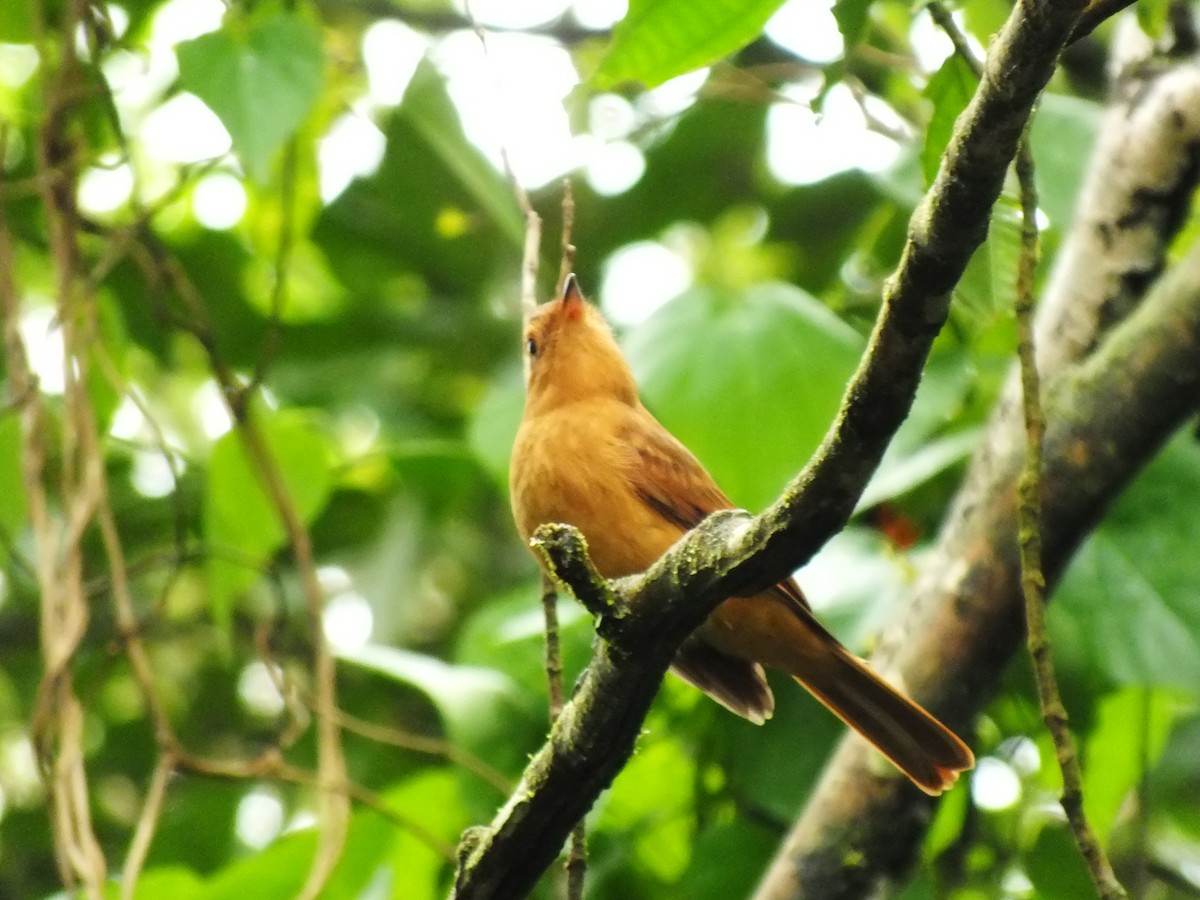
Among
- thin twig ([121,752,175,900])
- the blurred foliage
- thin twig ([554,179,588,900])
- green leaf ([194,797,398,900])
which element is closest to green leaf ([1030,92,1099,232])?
the blurred foliage

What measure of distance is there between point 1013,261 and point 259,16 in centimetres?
193

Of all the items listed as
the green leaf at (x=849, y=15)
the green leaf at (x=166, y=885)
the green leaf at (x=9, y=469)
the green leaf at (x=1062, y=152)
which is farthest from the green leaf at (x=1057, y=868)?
the green leaf at (x=9, y=469)

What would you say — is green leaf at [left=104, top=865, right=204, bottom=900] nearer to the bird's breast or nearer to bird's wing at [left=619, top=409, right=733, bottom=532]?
the bird's breast

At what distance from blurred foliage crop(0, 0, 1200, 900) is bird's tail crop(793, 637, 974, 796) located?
0.30m

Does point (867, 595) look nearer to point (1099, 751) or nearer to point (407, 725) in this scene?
point (1099, 751)

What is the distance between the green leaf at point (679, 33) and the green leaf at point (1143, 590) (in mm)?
1974

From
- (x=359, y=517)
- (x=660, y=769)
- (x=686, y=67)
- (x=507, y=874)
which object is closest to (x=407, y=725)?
(x=359, y=517)

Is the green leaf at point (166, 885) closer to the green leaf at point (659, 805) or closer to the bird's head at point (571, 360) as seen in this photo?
the green leaf at point (659, 805)

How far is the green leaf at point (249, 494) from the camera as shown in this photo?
4219 millimetres

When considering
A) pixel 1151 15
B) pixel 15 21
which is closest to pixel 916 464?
pixel 1151 15

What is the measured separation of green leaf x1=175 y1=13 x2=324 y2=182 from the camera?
322 centimetres

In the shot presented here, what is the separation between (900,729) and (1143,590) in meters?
0.73

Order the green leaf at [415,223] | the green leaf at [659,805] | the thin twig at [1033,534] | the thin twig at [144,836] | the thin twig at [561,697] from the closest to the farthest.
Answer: the thin twig at [1033,534], the thin twig at [561,697], the thin twig at [144,836], the green leaf at [659,805], the green leaf at [415,223]

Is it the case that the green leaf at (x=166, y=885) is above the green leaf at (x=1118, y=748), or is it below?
below
